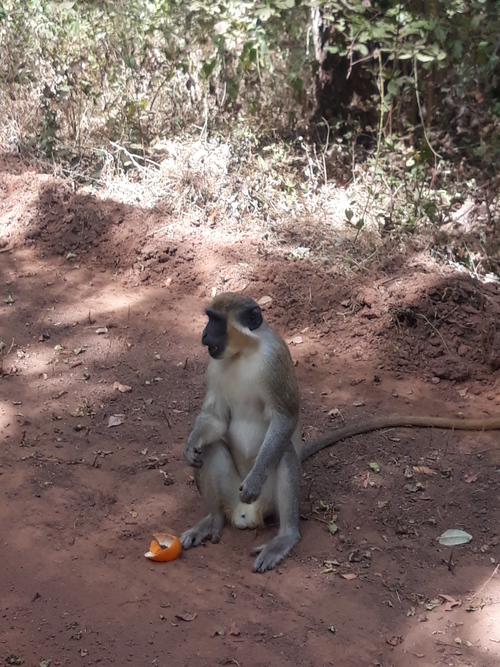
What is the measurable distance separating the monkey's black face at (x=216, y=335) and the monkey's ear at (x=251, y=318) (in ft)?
0.36

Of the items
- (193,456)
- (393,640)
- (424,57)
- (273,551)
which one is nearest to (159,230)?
(424,57)

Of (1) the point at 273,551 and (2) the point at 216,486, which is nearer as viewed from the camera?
(1) the point at 273,551

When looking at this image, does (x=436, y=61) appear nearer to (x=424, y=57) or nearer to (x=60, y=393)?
(x=424, y=57)

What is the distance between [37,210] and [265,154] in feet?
8.19

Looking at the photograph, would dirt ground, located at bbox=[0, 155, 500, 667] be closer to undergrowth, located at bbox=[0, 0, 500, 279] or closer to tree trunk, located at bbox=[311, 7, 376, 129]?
undergrowth, located at bbox=[0, 0, 500, 279]

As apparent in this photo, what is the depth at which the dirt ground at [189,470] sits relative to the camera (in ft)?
11.7

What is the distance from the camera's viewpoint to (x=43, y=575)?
3842 mm

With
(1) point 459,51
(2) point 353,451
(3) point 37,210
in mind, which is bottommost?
(2) point 353,451

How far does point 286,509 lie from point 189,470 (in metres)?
0.92

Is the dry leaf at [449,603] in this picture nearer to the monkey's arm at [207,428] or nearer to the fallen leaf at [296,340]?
the monkey's arm at [207,428]

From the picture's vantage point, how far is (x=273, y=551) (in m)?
4.13

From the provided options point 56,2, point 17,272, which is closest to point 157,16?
point 56,2

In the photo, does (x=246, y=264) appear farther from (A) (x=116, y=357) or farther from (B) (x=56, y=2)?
(B) (x=56, y=2)

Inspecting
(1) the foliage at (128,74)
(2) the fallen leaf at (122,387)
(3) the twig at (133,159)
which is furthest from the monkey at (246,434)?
(1) the foliage at (128,74)
